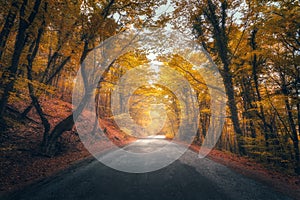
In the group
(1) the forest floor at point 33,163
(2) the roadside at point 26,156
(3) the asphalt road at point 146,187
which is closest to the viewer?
(3) the asphalt road at point 146,187

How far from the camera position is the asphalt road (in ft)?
11.4

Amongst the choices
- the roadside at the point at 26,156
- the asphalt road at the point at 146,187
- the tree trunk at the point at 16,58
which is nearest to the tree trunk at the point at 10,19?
the tree trunk at the point at 16,58

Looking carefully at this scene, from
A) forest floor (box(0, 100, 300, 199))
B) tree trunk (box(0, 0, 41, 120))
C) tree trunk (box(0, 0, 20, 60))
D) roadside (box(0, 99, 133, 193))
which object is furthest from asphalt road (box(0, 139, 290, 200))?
tree trunk (box(0, 0, 20, 60))

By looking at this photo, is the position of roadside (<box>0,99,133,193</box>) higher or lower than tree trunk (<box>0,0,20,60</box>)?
lower

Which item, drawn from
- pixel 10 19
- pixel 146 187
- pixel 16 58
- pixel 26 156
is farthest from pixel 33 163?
pixel 10 19

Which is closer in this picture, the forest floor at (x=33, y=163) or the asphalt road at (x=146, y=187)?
the asphalt road at (x=146, y=187)

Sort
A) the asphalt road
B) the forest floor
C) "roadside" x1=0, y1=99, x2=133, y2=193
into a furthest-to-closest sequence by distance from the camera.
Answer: "roadside" x1=0, y1=99, x2=133, y2=193, the forest floor, the asphalt road

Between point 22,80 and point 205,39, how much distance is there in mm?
10689

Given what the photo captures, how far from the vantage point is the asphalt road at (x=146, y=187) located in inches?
137

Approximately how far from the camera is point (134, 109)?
81.1 feet

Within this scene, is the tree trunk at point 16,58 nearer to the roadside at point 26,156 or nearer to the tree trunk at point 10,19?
the tree trunk at point 10,19

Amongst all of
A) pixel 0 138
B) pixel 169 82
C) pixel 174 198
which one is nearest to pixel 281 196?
pixel 174 198

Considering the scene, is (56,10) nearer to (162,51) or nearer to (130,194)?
(162,51)

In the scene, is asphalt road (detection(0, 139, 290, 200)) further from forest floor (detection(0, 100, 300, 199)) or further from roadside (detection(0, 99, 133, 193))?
roadside (detection(0, 99, 133, 193))
